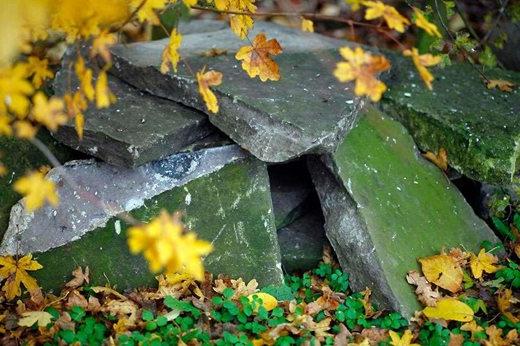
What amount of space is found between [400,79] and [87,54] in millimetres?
2136

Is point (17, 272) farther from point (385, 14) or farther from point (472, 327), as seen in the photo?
point (472, 327)

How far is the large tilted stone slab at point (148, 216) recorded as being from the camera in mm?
3268

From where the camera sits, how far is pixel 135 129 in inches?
130

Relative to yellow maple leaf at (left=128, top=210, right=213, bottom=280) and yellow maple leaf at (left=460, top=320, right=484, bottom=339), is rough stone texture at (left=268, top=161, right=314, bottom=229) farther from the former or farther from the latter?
yellow maple leaf at (left=128, top=210, right=213, bottom=280)

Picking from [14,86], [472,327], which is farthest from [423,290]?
[14,86]

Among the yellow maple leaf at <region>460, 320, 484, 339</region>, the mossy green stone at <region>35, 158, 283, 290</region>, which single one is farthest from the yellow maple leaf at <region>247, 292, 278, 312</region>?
the yellow maple leaf at <region>460, 320, 484, 339</region>

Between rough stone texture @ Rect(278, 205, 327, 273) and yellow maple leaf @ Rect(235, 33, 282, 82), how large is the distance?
3.74 feet

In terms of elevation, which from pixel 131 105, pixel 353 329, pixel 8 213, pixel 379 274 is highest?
pixel 131 105

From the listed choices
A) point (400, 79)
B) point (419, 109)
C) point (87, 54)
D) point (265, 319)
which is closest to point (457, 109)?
point (419, 109)

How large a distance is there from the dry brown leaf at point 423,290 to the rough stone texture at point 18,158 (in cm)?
200

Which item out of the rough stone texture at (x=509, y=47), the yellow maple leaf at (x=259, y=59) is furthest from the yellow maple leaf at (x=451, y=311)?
the rough stone texture at (x=509, y=47)

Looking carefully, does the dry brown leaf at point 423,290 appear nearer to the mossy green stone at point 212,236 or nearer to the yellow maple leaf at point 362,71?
the mossy green stone at point 212,236

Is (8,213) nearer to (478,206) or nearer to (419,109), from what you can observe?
(419,109)

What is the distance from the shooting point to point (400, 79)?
4352 millimetres
